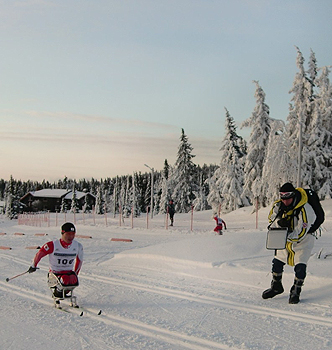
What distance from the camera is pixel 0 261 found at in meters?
12.4

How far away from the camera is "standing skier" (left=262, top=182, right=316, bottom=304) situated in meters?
5.76

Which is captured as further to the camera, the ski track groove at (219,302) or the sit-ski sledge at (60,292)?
the sit-ski sledge at (60,292)

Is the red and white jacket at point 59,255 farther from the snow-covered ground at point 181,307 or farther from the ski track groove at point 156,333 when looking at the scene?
the ski track groove at point 156,333

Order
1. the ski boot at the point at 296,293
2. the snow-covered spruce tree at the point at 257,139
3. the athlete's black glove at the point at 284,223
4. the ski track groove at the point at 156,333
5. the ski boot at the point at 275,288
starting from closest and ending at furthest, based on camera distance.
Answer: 1. the ski track groove at the point at 156,333
2. the ski boot at the point at 296,293
3. the athlete's black glove at the point at 284,223
4. the ski boot at the point at 275,288
5. the snow-covered spruce tree at the point at 257,139

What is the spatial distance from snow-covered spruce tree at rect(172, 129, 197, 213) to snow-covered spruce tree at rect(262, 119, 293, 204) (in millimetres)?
20446

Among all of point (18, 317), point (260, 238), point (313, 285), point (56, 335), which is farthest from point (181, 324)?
point (260, 238)

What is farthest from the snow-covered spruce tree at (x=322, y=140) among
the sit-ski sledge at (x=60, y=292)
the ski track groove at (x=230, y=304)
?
the sit-ski sledge at (x=60, y=292)

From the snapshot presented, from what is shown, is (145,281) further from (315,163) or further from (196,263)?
(315,163)

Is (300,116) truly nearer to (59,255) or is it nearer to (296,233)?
(296,233)

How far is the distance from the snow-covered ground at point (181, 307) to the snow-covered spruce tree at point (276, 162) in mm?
21529

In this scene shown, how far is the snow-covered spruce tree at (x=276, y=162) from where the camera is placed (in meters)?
30.7

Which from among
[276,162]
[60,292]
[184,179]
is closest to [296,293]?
[60,292]

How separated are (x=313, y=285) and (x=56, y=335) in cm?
428

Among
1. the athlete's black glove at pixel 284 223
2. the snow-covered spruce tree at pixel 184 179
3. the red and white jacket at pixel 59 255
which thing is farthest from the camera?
the snow-covered spruce tree at pixel 184 179
